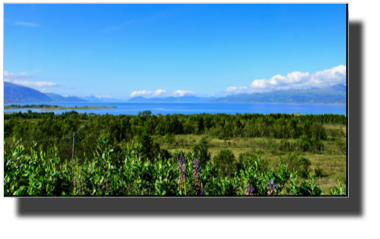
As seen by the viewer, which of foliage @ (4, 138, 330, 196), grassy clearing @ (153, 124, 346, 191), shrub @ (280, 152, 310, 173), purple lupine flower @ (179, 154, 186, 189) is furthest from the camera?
shrub @ (280, 152, 310, 173)

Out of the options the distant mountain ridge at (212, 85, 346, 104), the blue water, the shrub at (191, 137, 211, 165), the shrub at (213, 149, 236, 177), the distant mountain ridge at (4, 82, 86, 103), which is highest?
the distant mountain ridge at (212, 85, 346, 104)

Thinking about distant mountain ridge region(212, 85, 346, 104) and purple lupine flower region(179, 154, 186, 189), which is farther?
distant mountain ridge region(212, 85, 346, 104)

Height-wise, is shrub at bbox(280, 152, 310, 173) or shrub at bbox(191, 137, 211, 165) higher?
shrub at bbox(191, 137, 211, 165)

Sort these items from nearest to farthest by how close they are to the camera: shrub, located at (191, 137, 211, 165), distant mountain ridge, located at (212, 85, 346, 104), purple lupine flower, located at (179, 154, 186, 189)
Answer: purple lupine flower, located at (179, 154, 186, 189)
shrub, located at (191, 137, 211, 165)
distant mountain ridge, located at (212, 85, 346, 104)

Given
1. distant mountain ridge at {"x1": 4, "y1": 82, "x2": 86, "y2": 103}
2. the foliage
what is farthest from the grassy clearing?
the foliage

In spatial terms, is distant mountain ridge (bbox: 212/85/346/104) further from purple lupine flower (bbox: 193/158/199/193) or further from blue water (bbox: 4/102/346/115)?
purple lupine flower (bbox: 193/158/199/193)

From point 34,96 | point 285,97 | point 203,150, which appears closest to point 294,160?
point 285,97

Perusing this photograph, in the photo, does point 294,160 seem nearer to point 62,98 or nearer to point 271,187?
point 271,187
